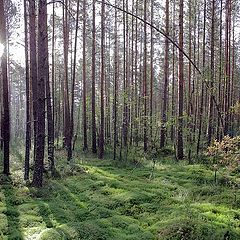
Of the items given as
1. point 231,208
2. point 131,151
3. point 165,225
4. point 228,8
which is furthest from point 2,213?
point 228,8

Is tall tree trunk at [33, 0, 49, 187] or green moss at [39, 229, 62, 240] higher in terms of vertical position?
tall tree trunk at [33, 0, 49, 187]

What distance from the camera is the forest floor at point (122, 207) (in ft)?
24.4

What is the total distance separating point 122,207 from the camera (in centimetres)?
962

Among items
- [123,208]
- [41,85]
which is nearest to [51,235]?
[123,208]

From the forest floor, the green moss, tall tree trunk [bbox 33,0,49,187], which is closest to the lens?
the green moss

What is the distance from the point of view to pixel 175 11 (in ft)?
101

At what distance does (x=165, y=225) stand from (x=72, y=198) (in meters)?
3.62

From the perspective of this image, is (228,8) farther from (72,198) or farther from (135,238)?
(135,238)

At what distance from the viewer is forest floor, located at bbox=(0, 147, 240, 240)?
24.4 feet

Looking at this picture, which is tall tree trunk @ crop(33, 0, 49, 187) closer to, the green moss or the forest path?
the forest path

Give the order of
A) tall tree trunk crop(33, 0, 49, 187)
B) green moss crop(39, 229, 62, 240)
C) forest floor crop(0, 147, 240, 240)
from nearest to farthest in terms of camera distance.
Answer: green moss crop(39, 229, 62, 240) < forest floor crop(0, 147, 240, 240) < tall tree trunk crop(33, 0, 49, 187)

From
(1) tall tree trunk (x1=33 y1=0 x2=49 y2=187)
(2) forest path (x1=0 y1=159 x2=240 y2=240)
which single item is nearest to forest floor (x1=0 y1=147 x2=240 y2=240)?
(2) forest path (x1=0 y1=159 x2=240 y2=240)

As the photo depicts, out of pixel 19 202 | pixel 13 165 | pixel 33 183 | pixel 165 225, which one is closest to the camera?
pixel 165 225

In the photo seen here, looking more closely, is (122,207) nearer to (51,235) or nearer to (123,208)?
(123,208)
